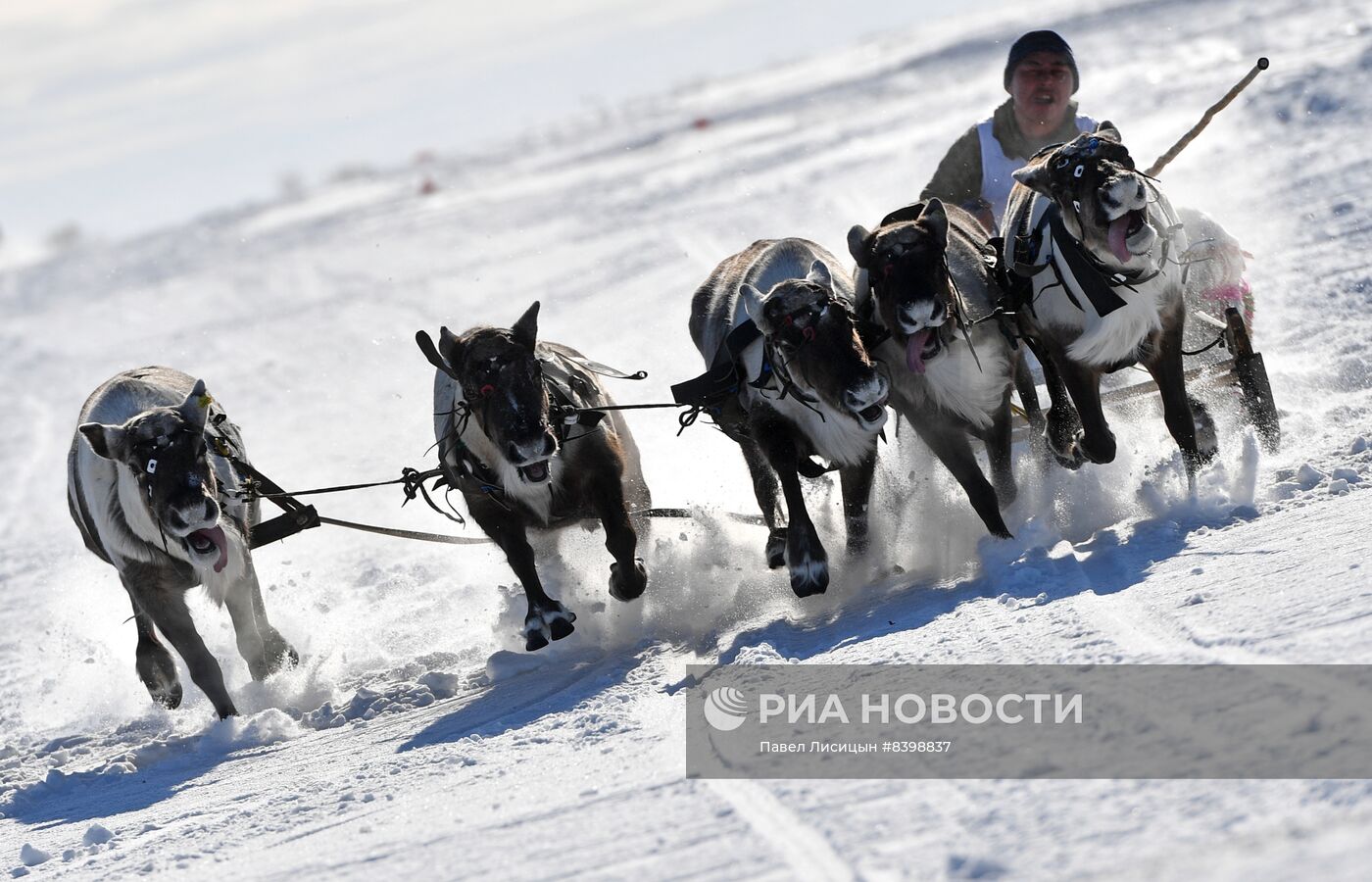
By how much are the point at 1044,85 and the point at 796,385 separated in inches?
136

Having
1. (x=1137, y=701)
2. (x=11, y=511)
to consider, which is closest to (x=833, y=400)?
(x=1137, y=701)

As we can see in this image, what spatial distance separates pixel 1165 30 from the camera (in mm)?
37500

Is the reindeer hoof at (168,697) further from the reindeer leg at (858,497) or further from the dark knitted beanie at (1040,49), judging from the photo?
the dark knitted beanie at (1040,49)

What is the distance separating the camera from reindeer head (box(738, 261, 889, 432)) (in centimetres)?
685

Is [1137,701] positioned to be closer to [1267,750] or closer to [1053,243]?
[1267,750]

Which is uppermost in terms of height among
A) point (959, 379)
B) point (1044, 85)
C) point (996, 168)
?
point (1044, 85)

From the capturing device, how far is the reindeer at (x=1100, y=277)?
7.01 meters

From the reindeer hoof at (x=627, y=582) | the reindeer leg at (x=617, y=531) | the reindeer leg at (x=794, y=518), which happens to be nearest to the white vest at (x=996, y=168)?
the reindeer leg at (x=794, y=518)

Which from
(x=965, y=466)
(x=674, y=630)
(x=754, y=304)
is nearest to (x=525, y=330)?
(x=754, y=304)

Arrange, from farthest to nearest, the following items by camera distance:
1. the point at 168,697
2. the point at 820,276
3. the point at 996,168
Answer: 1. the point at 996,168
2. the point at 168,697
3. the point at 820,276

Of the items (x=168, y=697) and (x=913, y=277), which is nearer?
(x=913, y=277)

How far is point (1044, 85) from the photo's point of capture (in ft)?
31.6

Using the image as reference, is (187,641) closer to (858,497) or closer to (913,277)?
(858,497)

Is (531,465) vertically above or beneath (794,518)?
above
